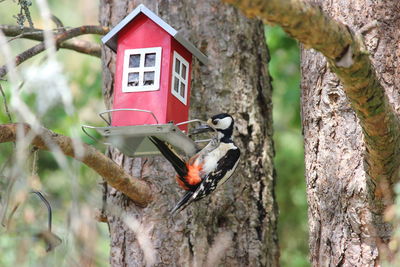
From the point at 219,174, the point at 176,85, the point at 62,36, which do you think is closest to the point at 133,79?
the point at 176,85

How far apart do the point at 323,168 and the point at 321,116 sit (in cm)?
25

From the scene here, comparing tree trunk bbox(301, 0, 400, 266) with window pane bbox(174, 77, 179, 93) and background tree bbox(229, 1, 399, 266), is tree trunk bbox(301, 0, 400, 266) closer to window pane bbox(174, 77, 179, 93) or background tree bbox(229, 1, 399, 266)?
background tree bbox(229, 1, 399, 266)

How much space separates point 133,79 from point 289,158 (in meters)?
2.50

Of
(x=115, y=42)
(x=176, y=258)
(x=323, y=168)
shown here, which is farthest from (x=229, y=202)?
(x=115, y=42)

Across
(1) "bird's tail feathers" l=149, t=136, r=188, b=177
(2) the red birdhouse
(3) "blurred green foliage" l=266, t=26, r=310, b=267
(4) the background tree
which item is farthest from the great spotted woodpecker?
(3) "blurred green foliage" l=266, t=26, r=310, b=267

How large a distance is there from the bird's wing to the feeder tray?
18 centimetres

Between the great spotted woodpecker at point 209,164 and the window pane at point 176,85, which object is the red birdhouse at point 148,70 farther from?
→ the great spotted woodpecker at point 209,164

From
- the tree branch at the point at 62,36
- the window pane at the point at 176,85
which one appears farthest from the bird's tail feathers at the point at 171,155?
the tree branch at the point at 62,36

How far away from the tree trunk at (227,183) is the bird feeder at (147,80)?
0.39 m

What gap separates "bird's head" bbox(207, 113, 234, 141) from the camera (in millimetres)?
3695

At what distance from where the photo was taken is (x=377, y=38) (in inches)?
128

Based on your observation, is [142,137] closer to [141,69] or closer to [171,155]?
[171,155]

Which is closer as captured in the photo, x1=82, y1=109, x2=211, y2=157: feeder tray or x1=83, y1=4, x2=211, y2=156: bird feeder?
x1=82, y1=109, x2=211, y2=157: feeder tray

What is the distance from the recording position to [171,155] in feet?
11.0
